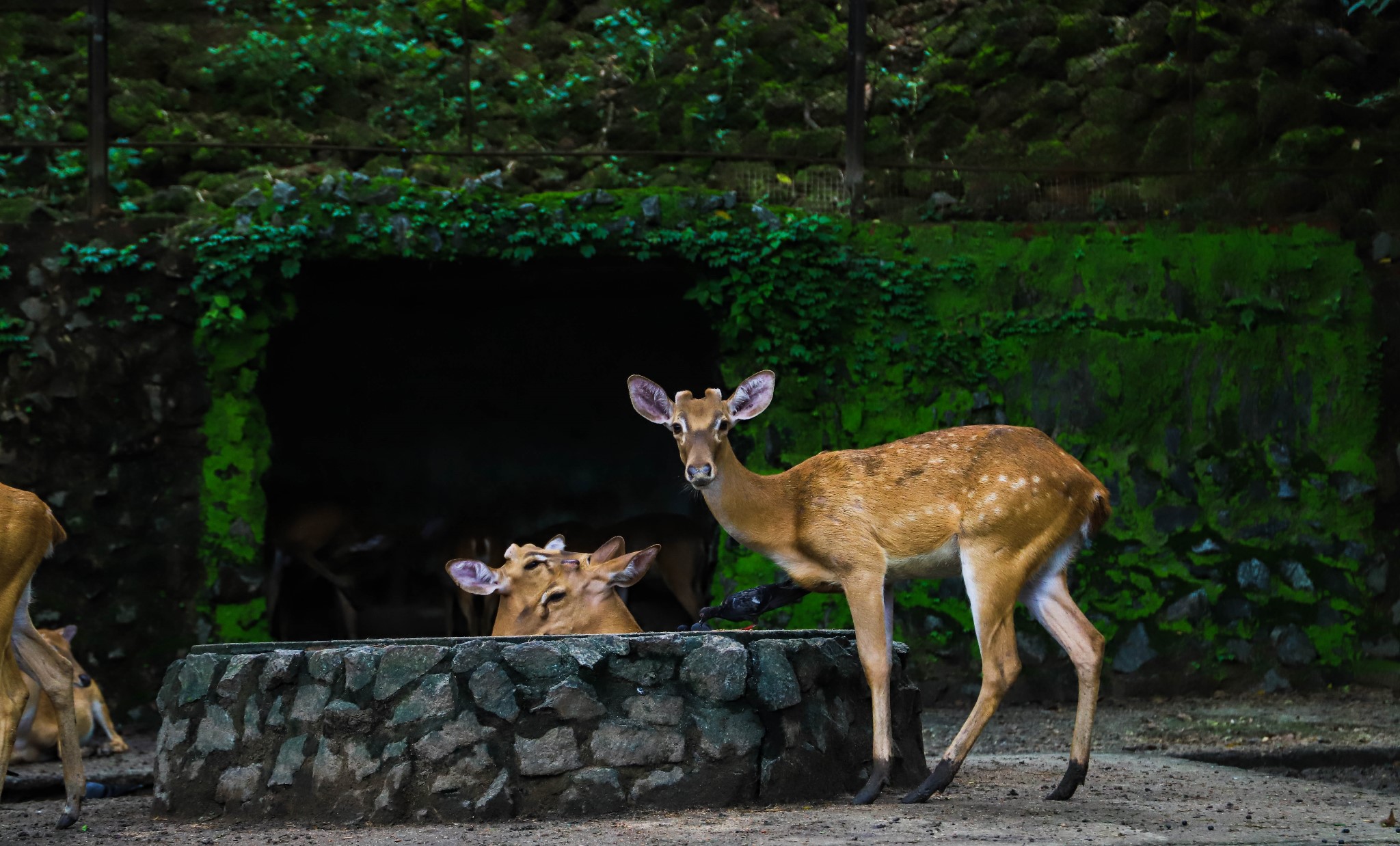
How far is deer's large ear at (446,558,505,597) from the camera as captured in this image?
26.1 ft

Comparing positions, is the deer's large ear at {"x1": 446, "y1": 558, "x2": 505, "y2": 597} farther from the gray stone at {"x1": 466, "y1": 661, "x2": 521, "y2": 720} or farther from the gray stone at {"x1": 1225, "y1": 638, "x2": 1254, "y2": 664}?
the gray stone at {"x1": 1225, "y1": 638, "x2": 1254, "y2": 664}

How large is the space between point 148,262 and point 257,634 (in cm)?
270

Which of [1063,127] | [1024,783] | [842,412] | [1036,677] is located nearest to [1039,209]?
[1063,127]

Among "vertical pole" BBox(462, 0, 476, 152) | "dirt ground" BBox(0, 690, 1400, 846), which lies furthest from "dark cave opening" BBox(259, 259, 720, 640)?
"dirt ground" BBox(0, 690, 1400, 846)

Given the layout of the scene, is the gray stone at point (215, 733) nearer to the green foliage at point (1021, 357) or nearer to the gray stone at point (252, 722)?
the gray stone at point (252, 722)

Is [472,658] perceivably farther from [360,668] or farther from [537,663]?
[360,668]

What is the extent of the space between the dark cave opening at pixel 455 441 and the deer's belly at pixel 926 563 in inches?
230

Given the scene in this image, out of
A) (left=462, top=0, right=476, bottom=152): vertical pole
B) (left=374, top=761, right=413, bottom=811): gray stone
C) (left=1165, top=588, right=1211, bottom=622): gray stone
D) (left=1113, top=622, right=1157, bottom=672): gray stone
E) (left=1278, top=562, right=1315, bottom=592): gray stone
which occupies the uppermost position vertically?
(left=462, top=0, right=476, bottom=152): vertical pole

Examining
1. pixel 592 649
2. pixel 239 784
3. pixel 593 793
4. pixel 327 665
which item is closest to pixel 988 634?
pixel 592 649

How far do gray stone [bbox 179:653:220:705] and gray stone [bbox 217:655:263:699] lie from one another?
8 centimetres

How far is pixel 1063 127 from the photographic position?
11.8 metres

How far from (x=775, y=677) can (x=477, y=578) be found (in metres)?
2.47

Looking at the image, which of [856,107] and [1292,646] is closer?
[1292,646]

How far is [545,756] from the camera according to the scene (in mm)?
5918
